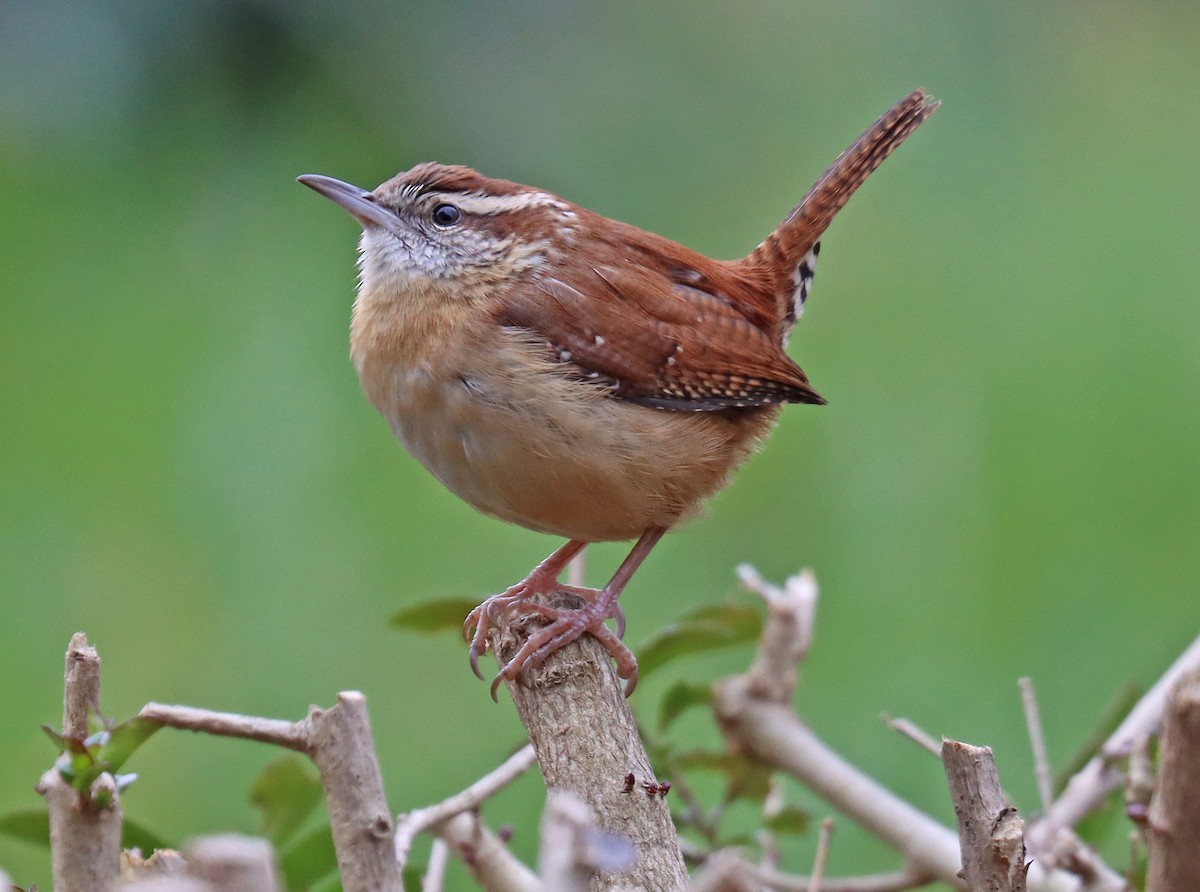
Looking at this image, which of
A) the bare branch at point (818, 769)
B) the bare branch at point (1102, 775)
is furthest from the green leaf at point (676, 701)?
the bare branch at point (1102, 775)

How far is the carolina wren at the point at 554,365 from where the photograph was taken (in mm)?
2189

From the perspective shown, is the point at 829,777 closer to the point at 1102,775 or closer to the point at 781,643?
the point at 781,643

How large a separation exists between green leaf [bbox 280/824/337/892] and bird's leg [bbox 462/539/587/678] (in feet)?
1.44

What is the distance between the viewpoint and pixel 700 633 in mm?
2254

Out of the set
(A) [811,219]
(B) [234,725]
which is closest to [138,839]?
(B) [234,725]

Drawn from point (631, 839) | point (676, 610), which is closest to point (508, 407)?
point (631, 839)

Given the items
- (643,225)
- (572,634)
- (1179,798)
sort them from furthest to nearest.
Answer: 1. (643,225)
2. (572,634)
3. (1179,798)

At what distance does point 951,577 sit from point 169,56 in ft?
9.64

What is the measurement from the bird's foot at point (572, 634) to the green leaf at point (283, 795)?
32 centimetres

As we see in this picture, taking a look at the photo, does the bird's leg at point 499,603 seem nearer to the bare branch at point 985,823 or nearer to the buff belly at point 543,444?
the buff belly at point 543,444

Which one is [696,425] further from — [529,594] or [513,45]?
[513,45]

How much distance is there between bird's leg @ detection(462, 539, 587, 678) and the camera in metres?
2.28

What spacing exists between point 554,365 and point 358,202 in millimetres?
586

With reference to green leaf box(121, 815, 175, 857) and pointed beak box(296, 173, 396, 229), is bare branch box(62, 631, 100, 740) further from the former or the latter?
pointed beak box(296, 173, 396, 229)
